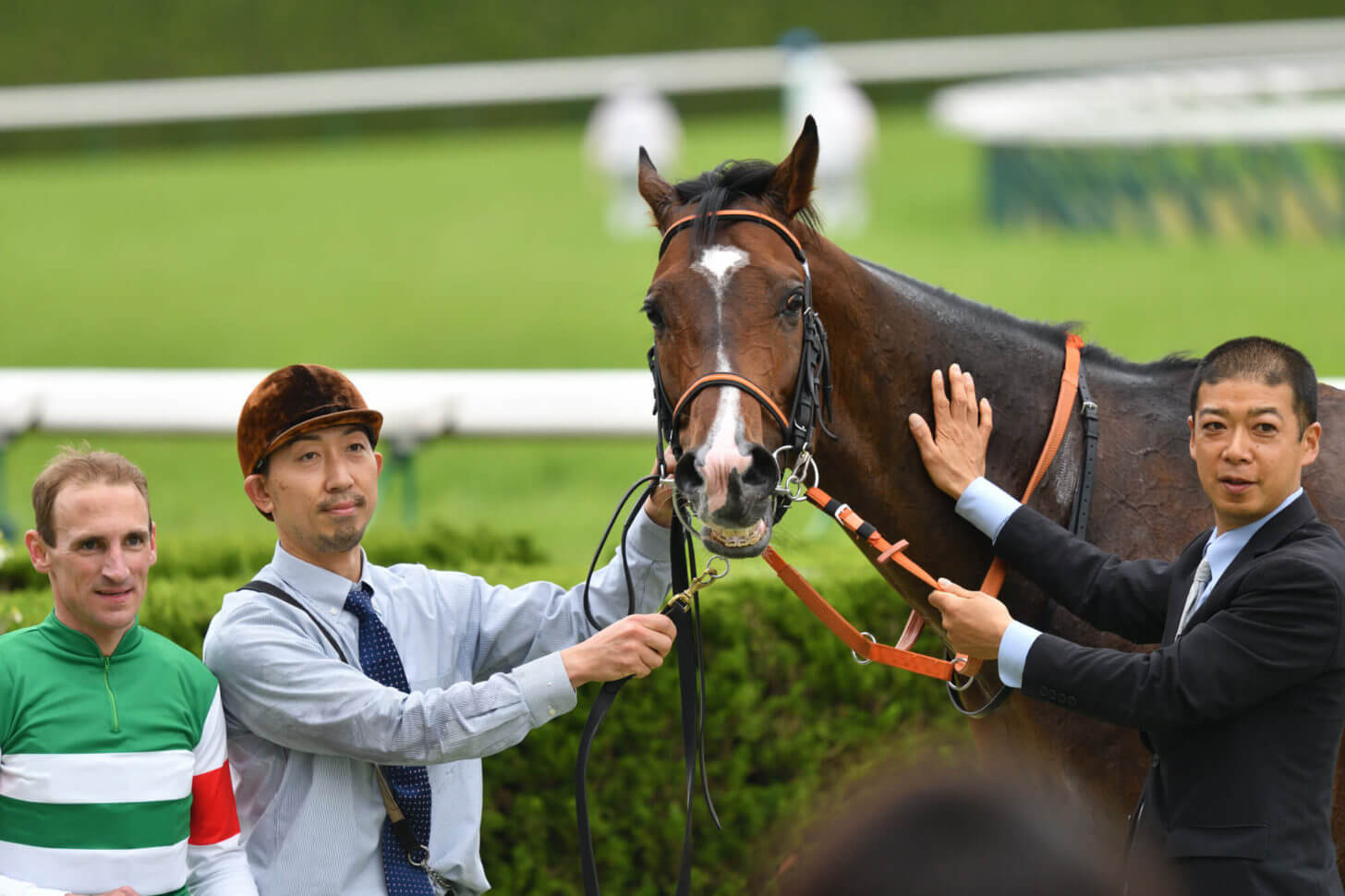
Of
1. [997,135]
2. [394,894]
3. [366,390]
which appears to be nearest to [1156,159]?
[997,135]

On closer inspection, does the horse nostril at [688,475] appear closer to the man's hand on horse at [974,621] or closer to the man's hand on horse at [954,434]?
the man's hand on horse at [974,621]

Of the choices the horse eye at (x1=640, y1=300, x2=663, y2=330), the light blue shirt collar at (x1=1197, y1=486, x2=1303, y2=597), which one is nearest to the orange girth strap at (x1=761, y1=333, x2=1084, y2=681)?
the horse eye at (x1=640, y1=300, x2=663, y2=330)

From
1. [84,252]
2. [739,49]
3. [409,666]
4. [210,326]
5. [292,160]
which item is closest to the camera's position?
[409,666]

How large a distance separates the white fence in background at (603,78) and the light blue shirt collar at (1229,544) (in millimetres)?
21820

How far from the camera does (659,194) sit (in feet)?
9.07

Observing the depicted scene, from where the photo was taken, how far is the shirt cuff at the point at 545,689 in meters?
2.35

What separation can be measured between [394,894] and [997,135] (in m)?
13.7

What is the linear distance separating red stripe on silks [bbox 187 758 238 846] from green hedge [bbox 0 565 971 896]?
1455 millimetres

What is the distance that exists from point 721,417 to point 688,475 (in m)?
0.11

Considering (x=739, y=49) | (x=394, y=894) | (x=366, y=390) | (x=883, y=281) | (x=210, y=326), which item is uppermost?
(x=739, y=49)

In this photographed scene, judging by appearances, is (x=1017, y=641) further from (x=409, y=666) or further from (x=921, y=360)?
(x=409, y=666)

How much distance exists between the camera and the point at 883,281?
284 centimetres

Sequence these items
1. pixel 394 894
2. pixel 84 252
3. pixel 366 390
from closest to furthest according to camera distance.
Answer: pixel 394 894 < pixel 366 390 < pixel 84 252

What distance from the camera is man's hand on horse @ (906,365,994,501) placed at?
2.78 meters
